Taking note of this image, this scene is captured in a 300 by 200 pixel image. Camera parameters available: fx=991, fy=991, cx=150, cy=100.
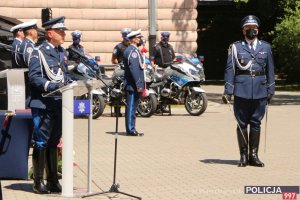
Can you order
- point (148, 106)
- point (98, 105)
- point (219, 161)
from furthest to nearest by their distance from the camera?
1. point (148, 106)
2. point (98, 105)
3. point (219, 161)

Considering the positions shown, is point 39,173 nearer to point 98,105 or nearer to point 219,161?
point 219,161

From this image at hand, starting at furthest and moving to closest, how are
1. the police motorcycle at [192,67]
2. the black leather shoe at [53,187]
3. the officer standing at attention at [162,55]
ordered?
the officer standing at attention at [162,55]
the police motorcycle at [192,67]
the black leather shoe at [53,187]

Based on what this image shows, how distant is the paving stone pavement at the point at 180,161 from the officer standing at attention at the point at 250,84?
416 millimetres

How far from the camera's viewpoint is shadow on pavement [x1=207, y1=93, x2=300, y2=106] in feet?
91.9

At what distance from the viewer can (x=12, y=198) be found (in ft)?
34.9

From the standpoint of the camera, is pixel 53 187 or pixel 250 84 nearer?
pixel 53 187

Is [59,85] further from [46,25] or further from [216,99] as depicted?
[216,99]

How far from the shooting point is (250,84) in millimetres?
13367

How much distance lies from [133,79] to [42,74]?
7.23 m

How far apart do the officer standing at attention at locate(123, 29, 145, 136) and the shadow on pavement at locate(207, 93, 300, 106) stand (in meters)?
9.82

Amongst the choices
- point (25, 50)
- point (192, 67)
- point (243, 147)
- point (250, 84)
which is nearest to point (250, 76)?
point (250, 84)

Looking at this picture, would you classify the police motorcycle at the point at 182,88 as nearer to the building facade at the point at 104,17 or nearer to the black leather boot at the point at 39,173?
the building facade at the point at 104,17

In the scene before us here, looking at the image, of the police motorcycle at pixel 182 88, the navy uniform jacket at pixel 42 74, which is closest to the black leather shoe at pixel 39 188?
the navy uniform jacket at pixel 42 74

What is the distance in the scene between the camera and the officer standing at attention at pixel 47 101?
35.7ft
